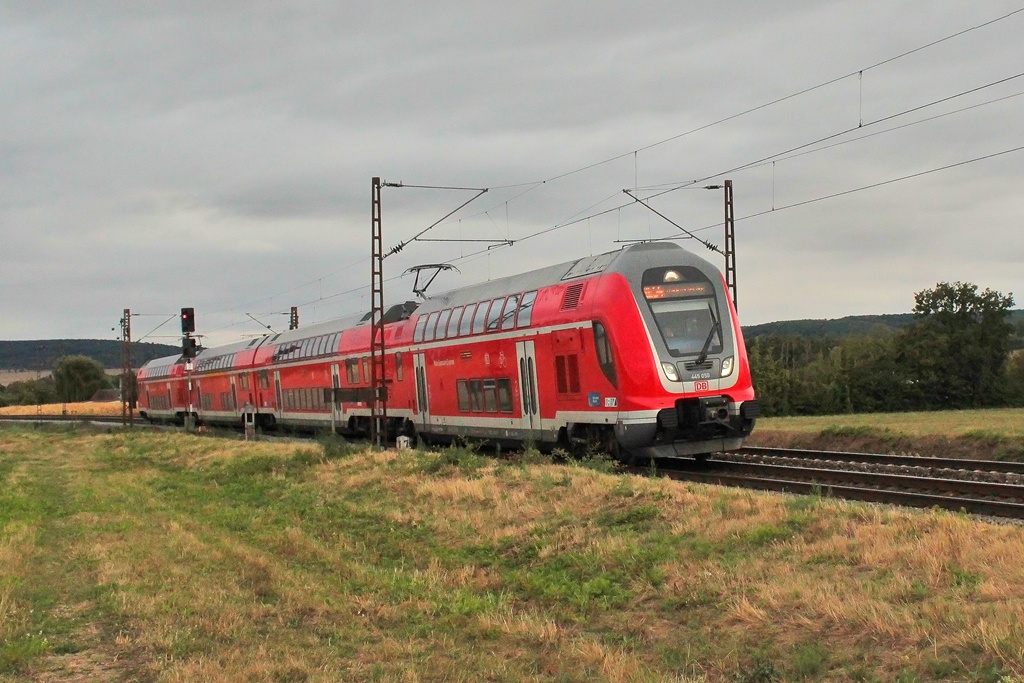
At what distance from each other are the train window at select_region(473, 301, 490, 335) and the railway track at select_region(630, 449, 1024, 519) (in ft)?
19.0

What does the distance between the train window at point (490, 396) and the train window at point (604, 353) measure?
4978 millimetres

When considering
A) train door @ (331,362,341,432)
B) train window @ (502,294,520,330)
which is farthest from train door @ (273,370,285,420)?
train window @ (502,294,520,330)

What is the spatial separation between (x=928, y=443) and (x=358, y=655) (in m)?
17.8

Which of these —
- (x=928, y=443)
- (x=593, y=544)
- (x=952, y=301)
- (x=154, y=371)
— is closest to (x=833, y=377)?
(x=952, y=301)

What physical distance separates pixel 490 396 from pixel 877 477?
10083mm

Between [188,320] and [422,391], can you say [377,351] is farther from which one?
[188,320]

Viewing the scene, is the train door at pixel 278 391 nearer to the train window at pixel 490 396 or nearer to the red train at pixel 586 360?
the red train at pixel 586 360

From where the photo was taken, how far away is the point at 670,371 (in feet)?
63.1

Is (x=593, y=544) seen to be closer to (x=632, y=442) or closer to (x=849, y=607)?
(x=849, y=607)

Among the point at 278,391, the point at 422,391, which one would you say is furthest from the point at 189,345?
the point at 422,391

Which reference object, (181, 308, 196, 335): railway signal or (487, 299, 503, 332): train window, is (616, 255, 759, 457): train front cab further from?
(181, 308, 196, 335): railway signal

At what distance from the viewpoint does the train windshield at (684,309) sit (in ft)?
64.3

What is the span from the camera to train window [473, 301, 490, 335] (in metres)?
25.0

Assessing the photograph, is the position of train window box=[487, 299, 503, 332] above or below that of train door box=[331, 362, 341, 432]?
above
